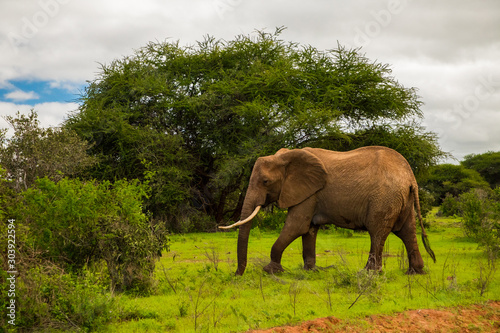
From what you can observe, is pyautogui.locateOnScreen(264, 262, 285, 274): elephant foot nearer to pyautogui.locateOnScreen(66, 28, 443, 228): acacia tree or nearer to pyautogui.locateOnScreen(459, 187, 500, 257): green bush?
pyautogui.locateOnScreen(459, 187, 500, 257): green bush

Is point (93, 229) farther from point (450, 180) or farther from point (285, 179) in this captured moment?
point (450, 180)

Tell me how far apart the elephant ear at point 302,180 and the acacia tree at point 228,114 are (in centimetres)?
1213

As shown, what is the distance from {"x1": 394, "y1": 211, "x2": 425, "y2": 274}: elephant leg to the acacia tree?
41.7ft

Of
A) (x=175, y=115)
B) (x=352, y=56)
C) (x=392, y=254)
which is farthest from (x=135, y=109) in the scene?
(x=392, y=254)

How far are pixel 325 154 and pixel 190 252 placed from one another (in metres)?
7.39

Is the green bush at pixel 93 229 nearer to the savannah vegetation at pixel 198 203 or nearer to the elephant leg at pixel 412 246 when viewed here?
the savannah vegetation at pixel 198 203

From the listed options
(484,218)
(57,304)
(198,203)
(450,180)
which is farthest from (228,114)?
(450,180)

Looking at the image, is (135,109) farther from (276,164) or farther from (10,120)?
(276,164)

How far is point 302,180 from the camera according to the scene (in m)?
12.1

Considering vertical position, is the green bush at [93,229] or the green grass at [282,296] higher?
the green bush at [93,229]

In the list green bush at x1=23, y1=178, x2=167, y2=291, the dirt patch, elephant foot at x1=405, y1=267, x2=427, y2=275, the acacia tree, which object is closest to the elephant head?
green bush at x1=23, y1=178, x2=167, y2=291

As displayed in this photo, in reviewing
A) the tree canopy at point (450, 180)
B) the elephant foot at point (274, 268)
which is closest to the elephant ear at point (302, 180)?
the elephant foot at point (274, 268)

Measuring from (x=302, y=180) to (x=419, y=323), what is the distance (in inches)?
188

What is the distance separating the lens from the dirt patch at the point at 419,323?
7707mm
